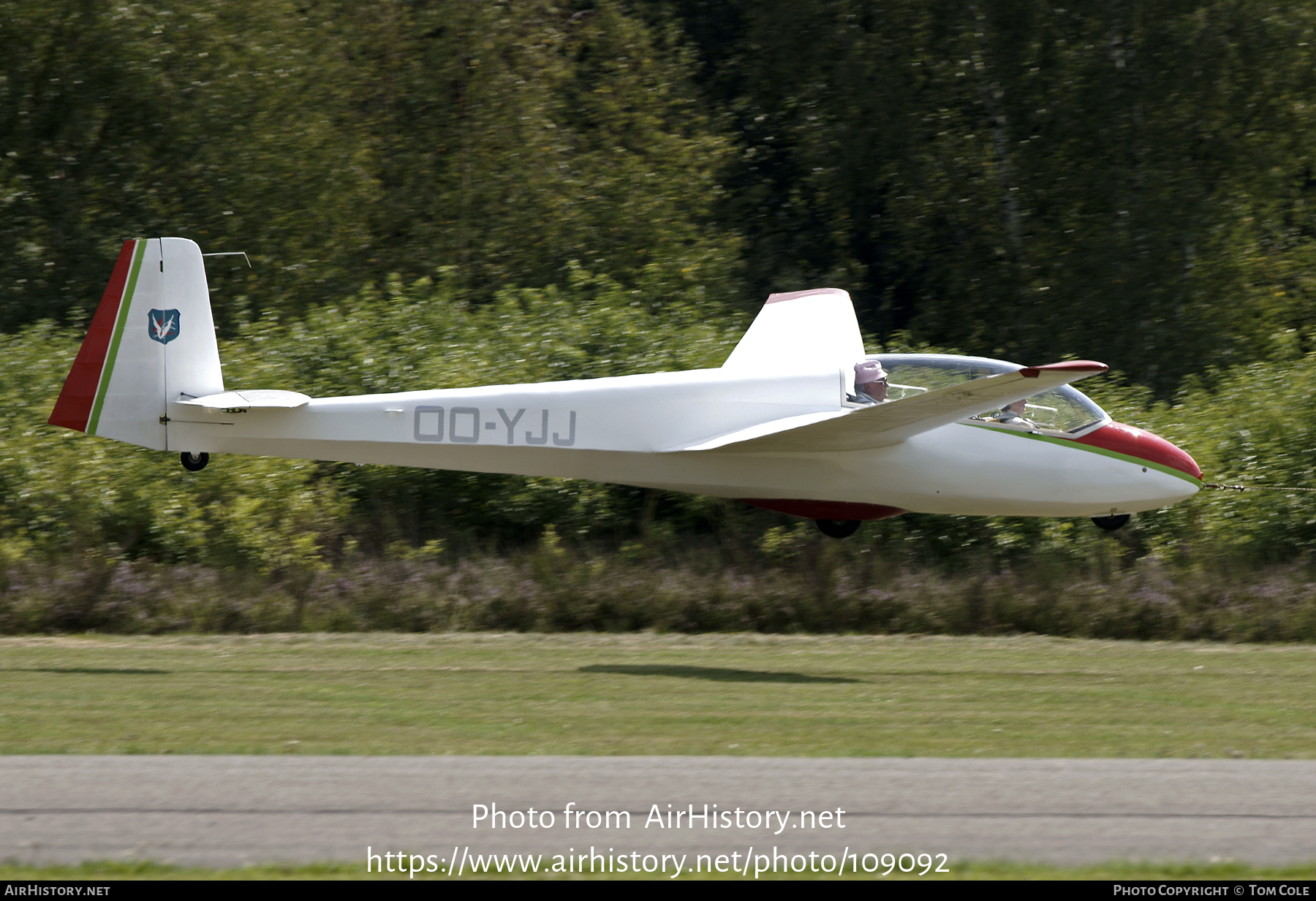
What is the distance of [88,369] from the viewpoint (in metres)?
12.1

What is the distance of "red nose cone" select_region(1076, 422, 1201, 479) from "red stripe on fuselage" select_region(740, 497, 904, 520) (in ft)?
6.60

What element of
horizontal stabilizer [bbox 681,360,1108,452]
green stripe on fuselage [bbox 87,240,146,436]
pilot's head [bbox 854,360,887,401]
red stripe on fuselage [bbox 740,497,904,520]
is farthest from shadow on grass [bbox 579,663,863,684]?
green stripe on fuselage [bbox 87,240,146,436]

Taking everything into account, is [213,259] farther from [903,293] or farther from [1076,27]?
[1076,27]

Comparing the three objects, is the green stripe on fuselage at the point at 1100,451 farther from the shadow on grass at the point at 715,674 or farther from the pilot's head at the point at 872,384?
the shadow on grass at the point at 715,674

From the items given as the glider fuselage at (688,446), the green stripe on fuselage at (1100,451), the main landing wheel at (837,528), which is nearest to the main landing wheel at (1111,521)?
the glider fuselage at (688,446)

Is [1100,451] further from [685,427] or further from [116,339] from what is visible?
[116,339]

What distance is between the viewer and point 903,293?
30.6 meters

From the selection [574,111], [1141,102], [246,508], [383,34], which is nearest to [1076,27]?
[1141,102]

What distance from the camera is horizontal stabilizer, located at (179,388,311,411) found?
11992mm

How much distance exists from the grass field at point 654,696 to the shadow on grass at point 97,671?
0.05 m

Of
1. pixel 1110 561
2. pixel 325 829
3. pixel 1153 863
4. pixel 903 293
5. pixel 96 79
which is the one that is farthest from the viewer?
pixel 903 293

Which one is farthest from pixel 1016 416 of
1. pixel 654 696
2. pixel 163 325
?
pixel 163 325

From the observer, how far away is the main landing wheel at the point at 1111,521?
45.0ft

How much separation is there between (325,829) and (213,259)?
21065 mm
